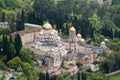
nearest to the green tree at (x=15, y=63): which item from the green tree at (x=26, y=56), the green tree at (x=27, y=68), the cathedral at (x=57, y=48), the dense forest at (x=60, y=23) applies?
the dense forest at (x=60, y=23)

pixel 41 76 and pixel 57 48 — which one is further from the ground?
pixel 57 48

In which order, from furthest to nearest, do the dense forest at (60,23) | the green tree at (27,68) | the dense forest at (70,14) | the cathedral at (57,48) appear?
1. the dense forest at (70,14)
2. the cathedral at (57,48)
3. the dense forest at (60,23)
4. the green tree at (27,68)

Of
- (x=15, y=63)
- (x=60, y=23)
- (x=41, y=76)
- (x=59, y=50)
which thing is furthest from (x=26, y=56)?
(x=60, y=23)

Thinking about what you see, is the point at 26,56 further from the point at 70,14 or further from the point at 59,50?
the point at 70,14

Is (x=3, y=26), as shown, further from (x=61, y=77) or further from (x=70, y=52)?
(x=61, y=77)

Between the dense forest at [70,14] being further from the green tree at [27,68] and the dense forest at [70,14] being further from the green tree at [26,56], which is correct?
the green tree at [27,68]

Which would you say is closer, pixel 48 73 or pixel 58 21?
pixel 48 73

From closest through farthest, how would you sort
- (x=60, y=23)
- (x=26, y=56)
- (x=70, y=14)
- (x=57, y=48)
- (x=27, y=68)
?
(x=27, y=68), (x=26, y=56), (x=57, y=48), (x=60, y=23), (x=70, y=14)

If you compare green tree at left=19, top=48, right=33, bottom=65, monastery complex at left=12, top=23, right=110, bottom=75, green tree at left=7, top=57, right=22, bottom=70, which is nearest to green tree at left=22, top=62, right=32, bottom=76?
green tree at left=7, top=57, right=22, bottom=70

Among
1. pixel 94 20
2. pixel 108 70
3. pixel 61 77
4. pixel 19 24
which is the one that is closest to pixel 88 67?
pixel 108 70
